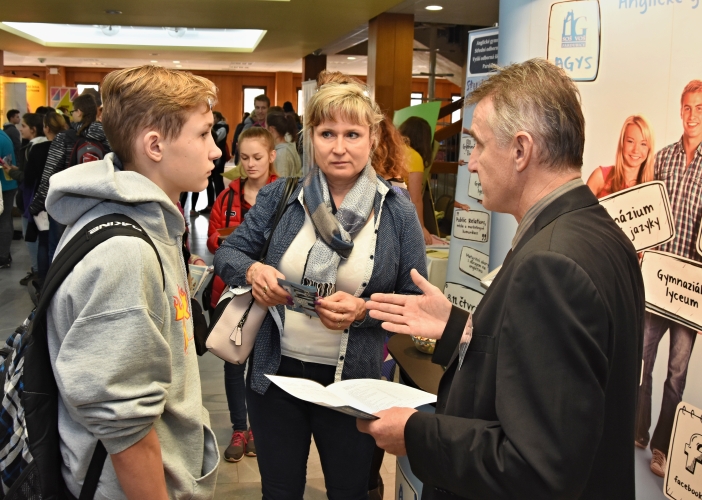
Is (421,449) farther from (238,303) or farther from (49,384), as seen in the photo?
(238,303)

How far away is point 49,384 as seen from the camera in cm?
118

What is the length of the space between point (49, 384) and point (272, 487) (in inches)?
38.1

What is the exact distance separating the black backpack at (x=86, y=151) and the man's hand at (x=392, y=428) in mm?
3393

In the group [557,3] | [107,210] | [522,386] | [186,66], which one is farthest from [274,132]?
[186,66]

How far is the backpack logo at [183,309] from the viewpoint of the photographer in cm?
132

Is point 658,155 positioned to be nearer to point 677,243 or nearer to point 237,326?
point 677,243

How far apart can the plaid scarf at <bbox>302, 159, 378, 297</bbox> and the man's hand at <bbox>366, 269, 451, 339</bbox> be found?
1.17 ft

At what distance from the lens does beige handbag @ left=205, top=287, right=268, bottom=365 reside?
2.00 metres

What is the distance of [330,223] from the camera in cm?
190

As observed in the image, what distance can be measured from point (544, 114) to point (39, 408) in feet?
3.49

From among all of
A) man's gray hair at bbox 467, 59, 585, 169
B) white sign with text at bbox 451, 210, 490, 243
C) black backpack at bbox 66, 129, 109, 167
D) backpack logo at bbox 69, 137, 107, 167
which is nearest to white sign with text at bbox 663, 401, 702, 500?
man's gray hair at bbox 467, 59, 585, 169

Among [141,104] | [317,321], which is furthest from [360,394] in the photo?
[141,104]

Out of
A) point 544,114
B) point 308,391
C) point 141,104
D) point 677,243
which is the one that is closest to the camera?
point 544,114

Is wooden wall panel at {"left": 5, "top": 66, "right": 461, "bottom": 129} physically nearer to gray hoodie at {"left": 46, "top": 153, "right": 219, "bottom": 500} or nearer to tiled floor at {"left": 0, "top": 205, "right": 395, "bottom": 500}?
tiled floor at {"left": 0, "top": 205, "right": 395, "bottom": 500}
